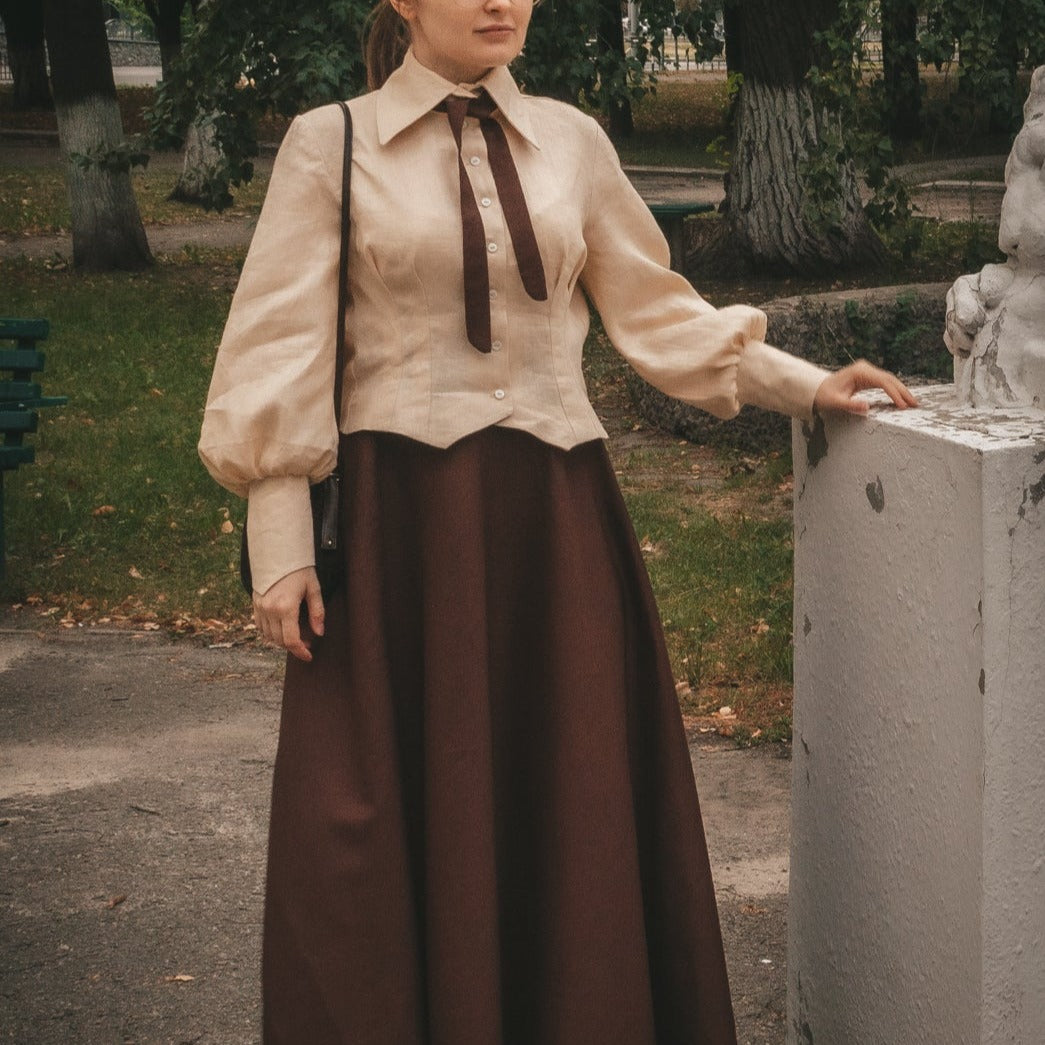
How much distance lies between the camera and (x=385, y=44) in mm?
2535

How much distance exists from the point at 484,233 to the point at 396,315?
0.55ft

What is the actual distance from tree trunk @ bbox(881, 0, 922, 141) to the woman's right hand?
22.3 ft

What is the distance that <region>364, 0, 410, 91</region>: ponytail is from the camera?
8.28 ft

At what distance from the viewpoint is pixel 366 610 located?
236 cm

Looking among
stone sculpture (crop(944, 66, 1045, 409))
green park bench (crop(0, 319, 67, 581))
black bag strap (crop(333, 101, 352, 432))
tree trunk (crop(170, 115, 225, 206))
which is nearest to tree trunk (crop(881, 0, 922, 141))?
green park bench (crop(0, 319, 67, 581))

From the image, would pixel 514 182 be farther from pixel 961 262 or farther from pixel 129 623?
pixel 961 262

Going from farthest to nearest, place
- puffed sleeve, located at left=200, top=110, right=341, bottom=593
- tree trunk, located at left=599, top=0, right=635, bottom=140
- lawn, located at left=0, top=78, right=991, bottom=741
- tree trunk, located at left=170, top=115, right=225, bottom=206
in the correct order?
tree trunk, located at left=170, top=115, right=225, bottom=206
tree trunk, located at left=599, top=0, right=635, bottom=140
lawn, located at left=0, top=78, right=991, bottom=741
puffed sleeve, located at left=200, top=110, right=341, bottom=593

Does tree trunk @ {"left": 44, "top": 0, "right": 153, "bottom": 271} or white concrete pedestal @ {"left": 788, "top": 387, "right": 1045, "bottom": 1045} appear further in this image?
tree trunk @ {"left": 44, "top": 0, "right": 153, "bottom": 271}

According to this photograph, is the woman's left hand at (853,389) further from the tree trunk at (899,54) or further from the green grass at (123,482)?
the tree trunk at (899,54)

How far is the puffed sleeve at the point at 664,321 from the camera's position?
2488mm

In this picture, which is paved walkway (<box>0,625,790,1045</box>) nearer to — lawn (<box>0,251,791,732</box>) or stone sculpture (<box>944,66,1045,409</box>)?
lawn (<box>0,251,791,732</box>)

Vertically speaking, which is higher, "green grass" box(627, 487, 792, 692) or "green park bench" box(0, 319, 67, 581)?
"green park bench" box(0, 319, 67, 581)

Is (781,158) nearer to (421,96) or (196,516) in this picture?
(196,516)

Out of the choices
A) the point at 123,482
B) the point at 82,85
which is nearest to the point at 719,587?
the point at 123,482
